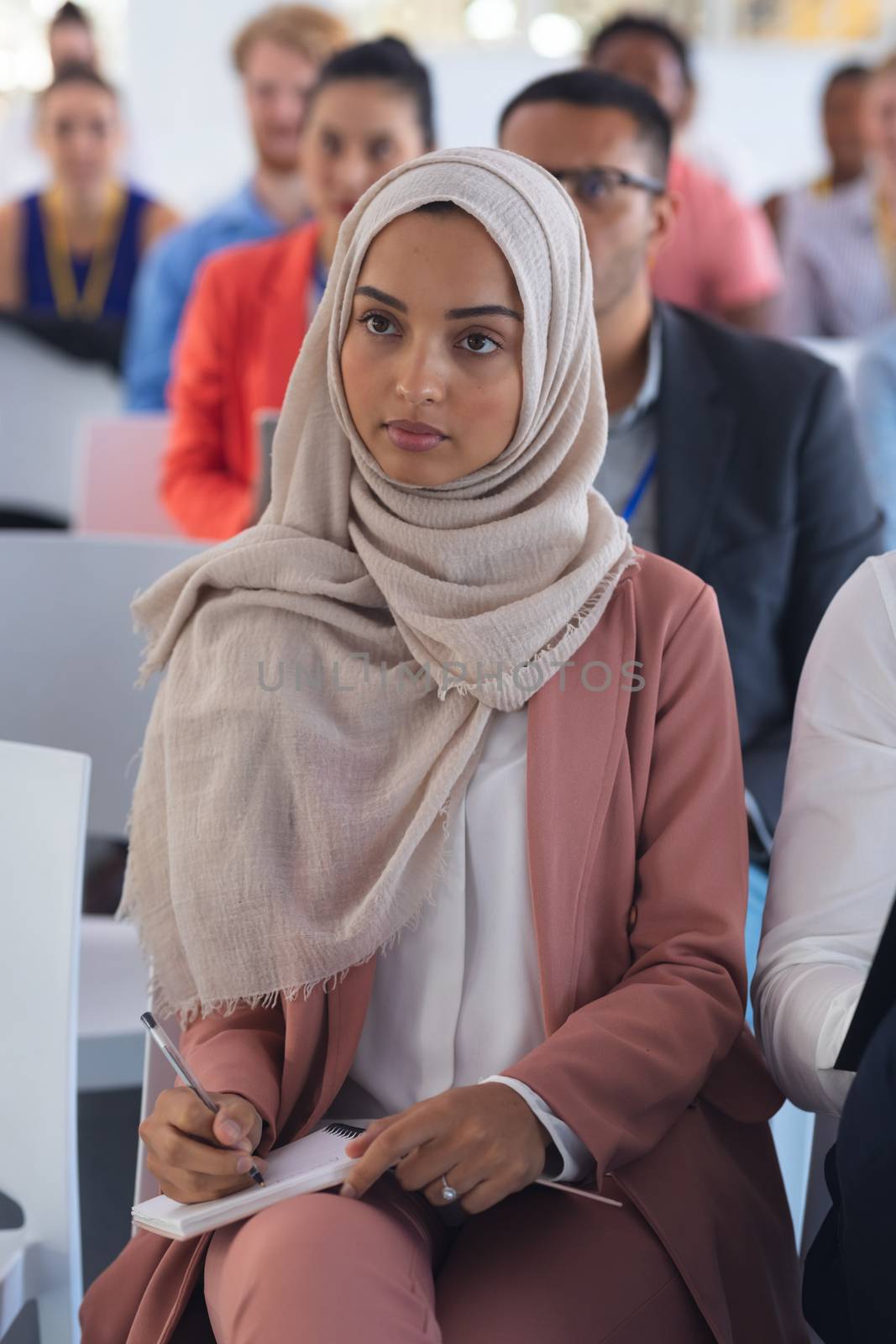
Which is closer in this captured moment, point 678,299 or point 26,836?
point 26,836

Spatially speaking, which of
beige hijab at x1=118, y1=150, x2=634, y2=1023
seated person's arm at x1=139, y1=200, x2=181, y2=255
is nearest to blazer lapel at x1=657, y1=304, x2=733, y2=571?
beige hijab at x1=118, y1=150, x2=634, y2=1023

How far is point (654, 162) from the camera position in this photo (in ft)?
6.81

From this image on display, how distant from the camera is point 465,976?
1.25 m

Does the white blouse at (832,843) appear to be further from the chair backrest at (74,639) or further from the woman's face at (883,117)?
the woman's face at (883,117)

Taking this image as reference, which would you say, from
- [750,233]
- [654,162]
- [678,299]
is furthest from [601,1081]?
[750,233]

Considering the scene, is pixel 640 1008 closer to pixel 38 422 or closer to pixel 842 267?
pixel 38 422

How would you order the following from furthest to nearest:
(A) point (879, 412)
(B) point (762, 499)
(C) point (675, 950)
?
(A) point (879, 412), (B) point (762, 499), (C) point (675, 950)

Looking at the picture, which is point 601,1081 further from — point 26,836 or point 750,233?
point 750,233

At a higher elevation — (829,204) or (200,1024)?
(829,204)

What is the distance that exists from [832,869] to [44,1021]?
0.67m

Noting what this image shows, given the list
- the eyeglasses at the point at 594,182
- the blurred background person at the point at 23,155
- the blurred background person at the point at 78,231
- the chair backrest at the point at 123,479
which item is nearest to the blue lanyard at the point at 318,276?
the chair backrest at the point at 123,479

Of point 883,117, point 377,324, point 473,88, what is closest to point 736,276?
point 883,117

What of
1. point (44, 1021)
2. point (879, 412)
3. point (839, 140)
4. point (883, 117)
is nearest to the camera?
point (44, 1021)

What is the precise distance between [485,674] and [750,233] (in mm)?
2508
